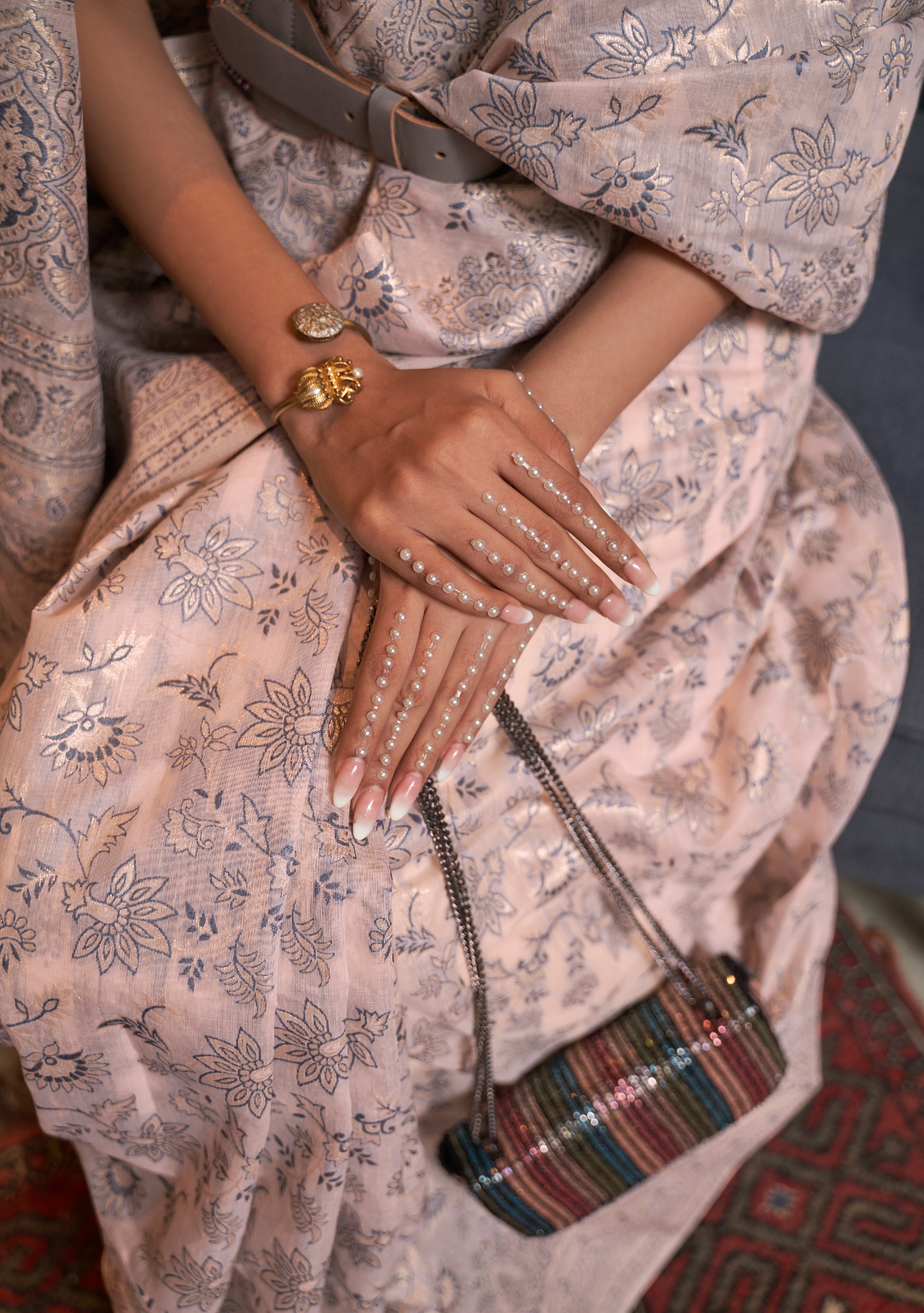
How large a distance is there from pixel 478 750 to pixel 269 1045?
0.24 meters

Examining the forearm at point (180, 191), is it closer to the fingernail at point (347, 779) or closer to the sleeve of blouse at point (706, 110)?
the sleeve of blouse at point (706, 110)

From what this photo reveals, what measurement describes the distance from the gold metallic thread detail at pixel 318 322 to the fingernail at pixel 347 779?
300 mm

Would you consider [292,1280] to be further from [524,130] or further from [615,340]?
[524,130]

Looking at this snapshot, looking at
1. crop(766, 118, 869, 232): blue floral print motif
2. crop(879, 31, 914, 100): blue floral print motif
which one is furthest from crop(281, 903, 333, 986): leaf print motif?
crop(879, 31, 914, 100): blue floral print motif

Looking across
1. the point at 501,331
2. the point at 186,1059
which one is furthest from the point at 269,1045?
the point at 501,331

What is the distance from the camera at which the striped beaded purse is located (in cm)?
70

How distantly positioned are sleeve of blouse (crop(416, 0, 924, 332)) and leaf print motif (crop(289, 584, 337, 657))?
0.33 meters

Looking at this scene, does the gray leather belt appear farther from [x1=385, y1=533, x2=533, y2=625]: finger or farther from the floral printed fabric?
[x1=385, y1=533, x2=533, y2=625]: finger

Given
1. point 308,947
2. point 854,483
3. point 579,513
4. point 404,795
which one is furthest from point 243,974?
point 854,483

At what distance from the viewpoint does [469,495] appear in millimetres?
596

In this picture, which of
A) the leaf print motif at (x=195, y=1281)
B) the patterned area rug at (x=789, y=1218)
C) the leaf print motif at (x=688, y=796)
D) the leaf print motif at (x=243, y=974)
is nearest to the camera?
the leaf print motif at (x=243, y=974)

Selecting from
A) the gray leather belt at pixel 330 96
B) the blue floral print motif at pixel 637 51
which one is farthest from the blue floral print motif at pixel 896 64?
the gray leather belt at pixel 330 96

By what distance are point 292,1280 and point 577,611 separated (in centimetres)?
53

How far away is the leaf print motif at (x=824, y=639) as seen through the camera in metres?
0.82
